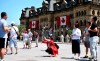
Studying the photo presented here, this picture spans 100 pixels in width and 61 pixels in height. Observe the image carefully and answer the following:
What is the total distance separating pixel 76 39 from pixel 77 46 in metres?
0.38

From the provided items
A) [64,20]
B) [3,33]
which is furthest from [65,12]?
[3,33]

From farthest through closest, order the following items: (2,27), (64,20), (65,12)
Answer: (65,12) → (64,20) → (2,27)

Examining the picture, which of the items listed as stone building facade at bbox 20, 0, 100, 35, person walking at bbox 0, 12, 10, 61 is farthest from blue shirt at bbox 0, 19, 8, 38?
stone building facade at bbox 20, 0, 100, 35

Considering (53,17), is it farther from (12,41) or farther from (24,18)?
(12,41)

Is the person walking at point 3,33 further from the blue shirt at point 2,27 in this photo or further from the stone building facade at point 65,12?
the stone building facade at point 65,12

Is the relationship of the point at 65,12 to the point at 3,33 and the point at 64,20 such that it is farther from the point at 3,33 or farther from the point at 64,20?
the point at 3,33

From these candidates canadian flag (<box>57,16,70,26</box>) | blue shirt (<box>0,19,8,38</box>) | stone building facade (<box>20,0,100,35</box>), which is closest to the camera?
blue shirt (<box>0,19,8,38</box>)

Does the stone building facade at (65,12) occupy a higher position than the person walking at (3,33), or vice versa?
the stone building facade at (65,12)

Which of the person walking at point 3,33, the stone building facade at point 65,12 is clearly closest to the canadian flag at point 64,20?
the stone building facade at point 65,12

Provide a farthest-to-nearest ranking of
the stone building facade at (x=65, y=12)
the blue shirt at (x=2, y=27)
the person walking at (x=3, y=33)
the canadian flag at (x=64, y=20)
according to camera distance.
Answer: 1. the canadian flag at (x=64, y=20)
2. the stone building facade at (x=65, y=12)
3. the blue shirt at (x=2, y=27)
4. the person walking at (x=3, y=33)

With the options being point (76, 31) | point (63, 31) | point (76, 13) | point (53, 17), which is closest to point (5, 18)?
point (76, 31)

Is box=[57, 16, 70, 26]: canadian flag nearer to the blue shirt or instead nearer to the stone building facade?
the stone building facade

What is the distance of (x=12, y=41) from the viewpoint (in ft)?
59.3

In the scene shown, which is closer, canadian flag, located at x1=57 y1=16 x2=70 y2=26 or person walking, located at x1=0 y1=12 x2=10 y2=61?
person walking, located at x1=0 y1=12 x2=10 y2=61
